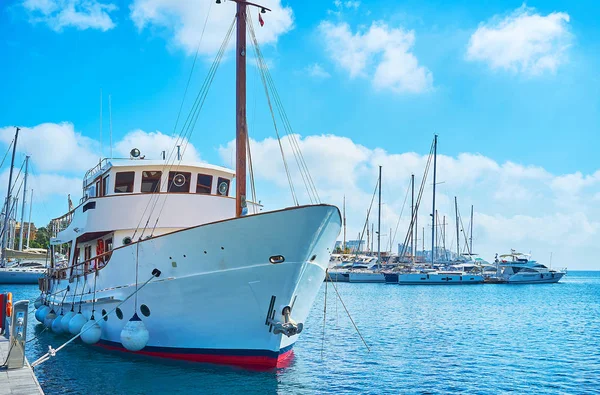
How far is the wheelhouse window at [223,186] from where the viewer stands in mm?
16594

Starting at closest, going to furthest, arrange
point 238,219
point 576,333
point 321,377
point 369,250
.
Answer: point 238,219 < point 321,377 < point 576,333 < point 369,250

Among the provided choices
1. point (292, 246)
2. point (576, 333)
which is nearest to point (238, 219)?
point (292, 246)

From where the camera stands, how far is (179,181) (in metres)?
15.6

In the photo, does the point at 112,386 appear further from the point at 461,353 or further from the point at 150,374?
the point at 461,353

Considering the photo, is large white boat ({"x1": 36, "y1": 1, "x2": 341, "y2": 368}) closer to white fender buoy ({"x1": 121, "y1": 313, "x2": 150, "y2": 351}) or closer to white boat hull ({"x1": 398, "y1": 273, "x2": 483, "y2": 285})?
white fender buoy ({"x1": 121, "y1": 313, "x2": 150, "y2": 351})

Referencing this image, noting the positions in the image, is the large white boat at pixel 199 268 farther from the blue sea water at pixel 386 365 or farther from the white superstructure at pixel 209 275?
the blue sea water at pixel 386 365

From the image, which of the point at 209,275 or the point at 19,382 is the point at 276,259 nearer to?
the point at 209,275

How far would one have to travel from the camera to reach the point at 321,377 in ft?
43.3

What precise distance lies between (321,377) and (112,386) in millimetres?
5010

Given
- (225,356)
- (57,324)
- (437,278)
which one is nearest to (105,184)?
(57,324)

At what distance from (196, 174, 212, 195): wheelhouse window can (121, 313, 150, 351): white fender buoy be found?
15.5ft

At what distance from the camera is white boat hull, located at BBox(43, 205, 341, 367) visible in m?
11.4

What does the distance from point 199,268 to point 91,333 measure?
451 centimetres

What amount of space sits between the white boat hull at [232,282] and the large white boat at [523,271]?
6383 centimetres
